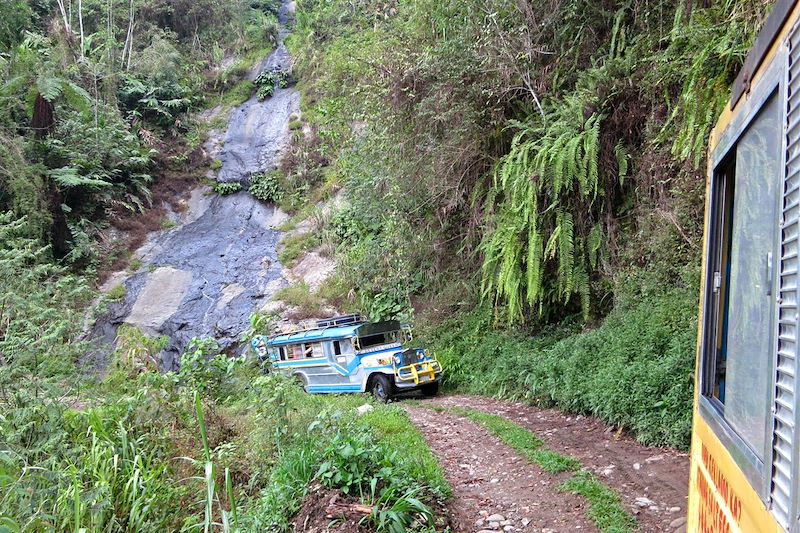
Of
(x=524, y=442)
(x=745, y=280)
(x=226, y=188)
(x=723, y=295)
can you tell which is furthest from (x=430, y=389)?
(x=226, y=188)

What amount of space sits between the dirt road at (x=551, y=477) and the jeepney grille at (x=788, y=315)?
3.22 m

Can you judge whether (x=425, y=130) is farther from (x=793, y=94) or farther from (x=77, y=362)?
(x=793, y=94)

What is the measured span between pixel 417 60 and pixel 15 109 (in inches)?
601

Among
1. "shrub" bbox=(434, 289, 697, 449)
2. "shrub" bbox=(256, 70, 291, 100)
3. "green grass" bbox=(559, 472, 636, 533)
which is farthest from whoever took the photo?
"shrub" bbox=(256, 70, 291, 100)

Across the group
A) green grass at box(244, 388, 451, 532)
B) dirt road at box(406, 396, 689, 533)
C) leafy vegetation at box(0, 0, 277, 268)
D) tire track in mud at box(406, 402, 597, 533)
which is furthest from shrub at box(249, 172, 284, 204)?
green grass at box(244, 388, 451, 532)

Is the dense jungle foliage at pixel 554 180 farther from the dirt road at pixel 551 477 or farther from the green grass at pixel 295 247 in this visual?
the green grass at pixel 295 247

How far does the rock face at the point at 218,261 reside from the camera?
60.2ft

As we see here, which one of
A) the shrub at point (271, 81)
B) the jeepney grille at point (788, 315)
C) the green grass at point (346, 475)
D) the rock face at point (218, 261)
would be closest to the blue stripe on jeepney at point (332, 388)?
the rock face at point (218, 261)

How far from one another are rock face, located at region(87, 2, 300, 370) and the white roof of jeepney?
4011 mm

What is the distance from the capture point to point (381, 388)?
37.4 ft

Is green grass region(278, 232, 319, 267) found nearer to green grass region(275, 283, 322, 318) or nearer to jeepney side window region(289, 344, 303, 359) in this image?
green grass region(275, 283, 322, 318)

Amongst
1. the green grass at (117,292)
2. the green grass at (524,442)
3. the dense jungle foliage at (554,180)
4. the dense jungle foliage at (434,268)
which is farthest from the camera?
the green grass at (117,292)

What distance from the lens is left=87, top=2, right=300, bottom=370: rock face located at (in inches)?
722

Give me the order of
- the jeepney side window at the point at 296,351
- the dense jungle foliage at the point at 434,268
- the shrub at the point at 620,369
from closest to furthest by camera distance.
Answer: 1. the dense jungle foliage at the point at 434,268
2. the shrub at the point at 620,369
3. the jeepney side window at the point at 296,351
